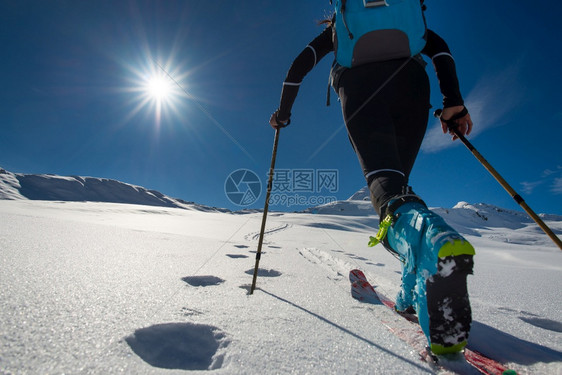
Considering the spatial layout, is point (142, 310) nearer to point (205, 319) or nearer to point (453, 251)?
point (205, 319)

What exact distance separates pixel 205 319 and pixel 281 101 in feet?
5.34

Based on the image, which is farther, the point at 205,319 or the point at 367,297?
the point at 367,297

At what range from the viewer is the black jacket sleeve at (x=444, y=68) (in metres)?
1.53

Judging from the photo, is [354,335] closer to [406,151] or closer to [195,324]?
[195,324]

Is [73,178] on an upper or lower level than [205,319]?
upper

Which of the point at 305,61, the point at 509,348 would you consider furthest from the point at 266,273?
the point at 305,61

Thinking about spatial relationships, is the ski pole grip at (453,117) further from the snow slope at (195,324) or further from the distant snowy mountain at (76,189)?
the distant snowy mountain at (76,189)

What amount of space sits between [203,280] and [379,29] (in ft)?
6.32

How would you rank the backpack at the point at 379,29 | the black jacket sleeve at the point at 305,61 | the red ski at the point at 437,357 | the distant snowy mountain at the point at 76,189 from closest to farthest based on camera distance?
the red ski at the point at 437,357 → the backpack at the point at 379,29 → the black jacket sleeve at the point at 305,61 → the distant snowy mountain at the point at 76,189

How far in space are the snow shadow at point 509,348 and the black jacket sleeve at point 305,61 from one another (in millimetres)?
1813

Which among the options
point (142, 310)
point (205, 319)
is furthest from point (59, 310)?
point (205, 319)

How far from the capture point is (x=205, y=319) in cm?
99

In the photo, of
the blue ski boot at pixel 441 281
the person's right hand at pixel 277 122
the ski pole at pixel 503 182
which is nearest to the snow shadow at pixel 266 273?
the person's right hand at pixel 277 122

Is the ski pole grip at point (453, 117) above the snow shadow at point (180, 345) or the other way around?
above
